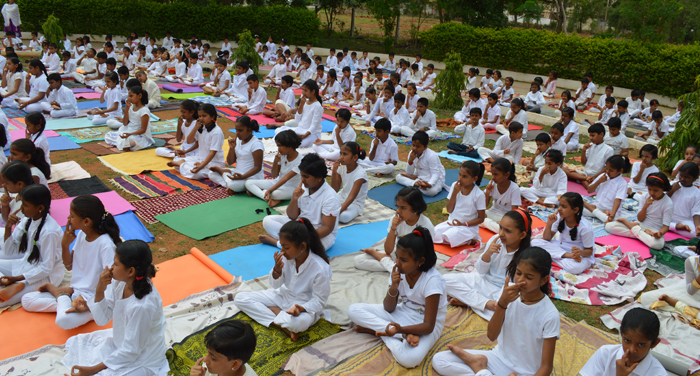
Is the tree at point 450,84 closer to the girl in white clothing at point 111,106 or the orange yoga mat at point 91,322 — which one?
the girl in white clothing at point 111,106

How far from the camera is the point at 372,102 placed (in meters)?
11.9

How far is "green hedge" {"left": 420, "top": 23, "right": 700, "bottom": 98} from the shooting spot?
15.2m

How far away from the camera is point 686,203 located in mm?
6594

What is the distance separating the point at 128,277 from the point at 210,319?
1213 mm

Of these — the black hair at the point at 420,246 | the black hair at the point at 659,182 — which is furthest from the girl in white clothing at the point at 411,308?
the black hair at the point at 659,182

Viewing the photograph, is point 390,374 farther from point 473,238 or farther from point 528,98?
point 528,98

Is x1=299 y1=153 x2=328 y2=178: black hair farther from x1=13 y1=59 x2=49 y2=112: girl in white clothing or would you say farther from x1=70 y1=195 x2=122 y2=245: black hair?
x1=13 y1=59 x2=49 y2=112: girl in white clothing

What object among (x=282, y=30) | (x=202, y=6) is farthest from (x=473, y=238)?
(x=202, y=6)

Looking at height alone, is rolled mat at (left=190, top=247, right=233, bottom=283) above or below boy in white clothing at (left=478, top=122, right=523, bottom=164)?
below

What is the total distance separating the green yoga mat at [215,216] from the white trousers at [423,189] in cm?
233

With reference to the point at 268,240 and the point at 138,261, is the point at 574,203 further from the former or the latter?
the point at 138,261

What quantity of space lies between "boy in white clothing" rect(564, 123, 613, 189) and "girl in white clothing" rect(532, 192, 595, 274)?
3125 mm

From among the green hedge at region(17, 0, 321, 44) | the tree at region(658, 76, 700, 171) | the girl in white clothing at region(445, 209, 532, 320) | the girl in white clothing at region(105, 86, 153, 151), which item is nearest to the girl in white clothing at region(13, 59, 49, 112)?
the girl in white clothing at region(105, 86, 153, 151)

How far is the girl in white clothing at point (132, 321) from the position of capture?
10.3 ft
